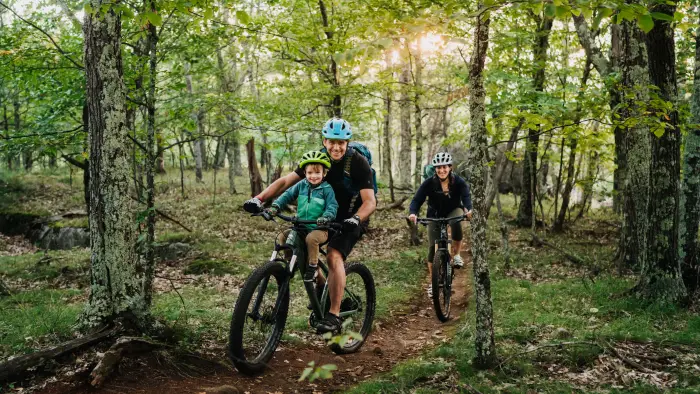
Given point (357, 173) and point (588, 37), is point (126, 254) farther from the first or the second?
point (588, 37)

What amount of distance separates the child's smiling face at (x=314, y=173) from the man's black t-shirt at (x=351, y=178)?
466 millimetres

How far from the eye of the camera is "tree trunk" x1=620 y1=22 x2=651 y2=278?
8.72m

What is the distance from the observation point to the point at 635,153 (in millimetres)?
10656

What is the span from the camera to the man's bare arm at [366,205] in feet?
21.2

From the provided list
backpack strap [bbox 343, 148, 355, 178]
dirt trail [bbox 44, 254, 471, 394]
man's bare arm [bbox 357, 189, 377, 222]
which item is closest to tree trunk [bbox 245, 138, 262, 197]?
dirt trail [bbox 44, 254, 471, 394]

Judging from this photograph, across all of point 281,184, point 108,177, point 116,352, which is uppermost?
point 108,177

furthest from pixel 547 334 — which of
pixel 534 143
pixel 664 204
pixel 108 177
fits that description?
pixel 534 143

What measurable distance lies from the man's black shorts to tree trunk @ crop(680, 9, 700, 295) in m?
5.84

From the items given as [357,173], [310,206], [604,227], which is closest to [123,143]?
[310,206]

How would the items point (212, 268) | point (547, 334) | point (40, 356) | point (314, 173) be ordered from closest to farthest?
point (40, 356)
point (314, 173)
point (547, 334)
point (212, 268)

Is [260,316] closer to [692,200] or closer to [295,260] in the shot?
[295,260]

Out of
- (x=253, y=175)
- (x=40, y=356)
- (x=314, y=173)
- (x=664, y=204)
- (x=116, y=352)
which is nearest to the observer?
(x=40, y=356)

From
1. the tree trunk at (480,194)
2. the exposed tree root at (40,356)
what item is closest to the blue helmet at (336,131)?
the tree trunk at (480,194)

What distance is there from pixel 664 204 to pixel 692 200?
0.60 meters
